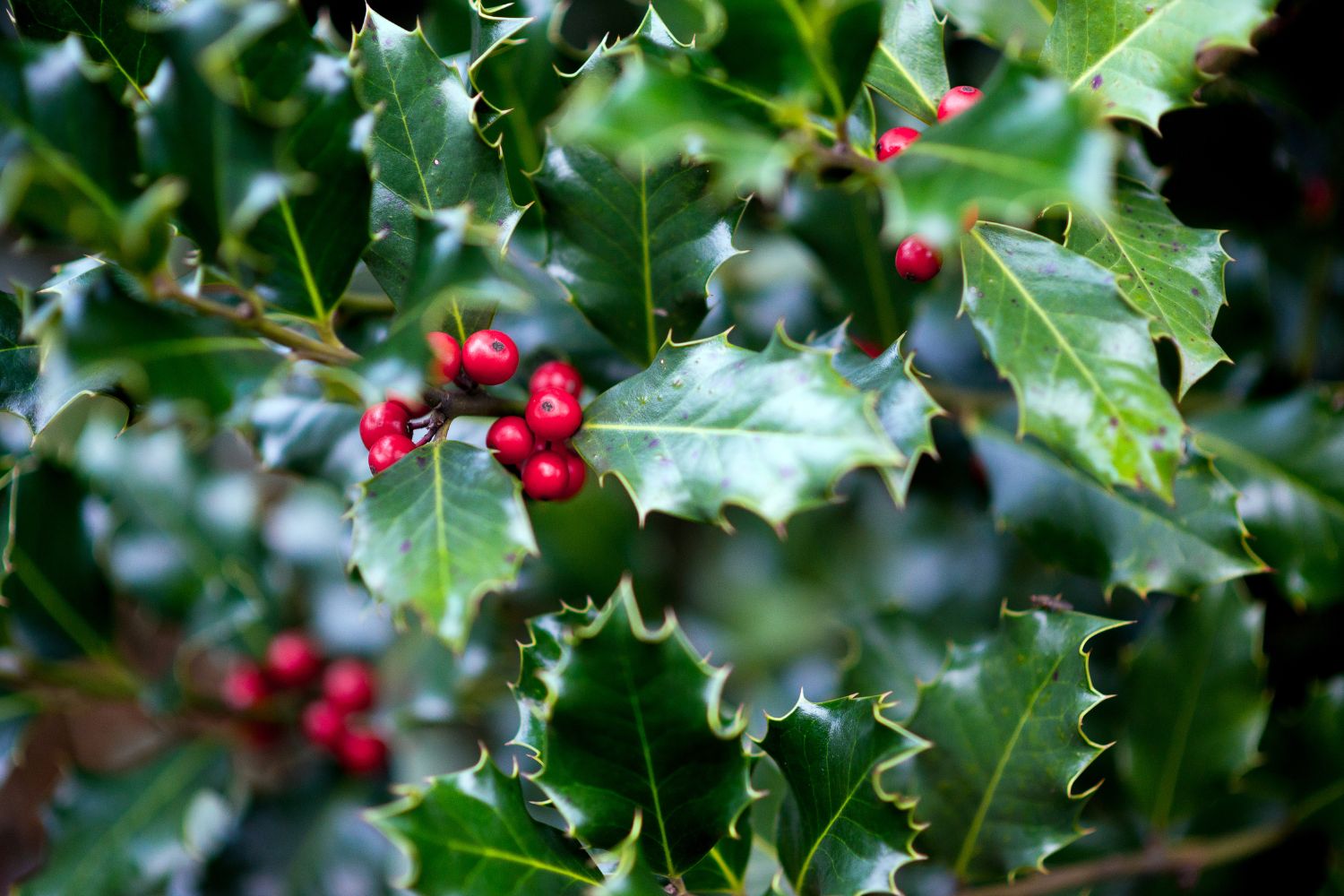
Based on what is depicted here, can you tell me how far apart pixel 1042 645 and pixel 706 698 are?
38cm

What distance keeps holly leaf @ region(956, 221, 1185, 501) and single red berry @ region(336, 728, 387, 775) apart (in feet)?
4.01

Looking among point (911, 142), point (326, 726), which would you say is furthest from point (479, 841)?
point (326, 726)

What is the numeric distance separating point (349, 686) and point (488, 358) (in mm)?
992

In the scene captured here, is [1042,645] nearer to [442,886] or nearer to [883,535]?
[442,886]

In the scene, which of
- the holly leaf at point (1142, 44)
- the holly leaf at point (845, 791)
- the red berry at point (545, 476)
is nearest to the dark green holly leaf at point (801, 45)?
the holly leaf at point (1142, 44)

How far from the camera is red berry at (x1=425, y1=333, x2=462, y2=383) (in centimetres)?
82

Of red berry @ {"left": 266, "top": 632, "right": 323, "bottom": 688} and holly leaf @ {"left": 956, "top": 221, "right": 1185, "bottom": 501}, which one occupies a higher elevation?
holly leaf @ {"left": 956, "top": 221, "right": 1185, "bottom": 501}

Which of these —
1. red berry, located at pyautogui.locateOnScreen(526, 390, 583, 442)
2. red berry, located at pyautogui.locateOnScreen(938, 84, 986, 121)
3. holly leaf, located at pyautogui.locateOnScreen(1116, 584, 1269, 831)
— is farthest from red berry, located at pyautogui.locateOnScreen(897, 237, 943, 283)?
holly leaf, located at pyautogui.locateOnScreen(1116, 584, 1269, 831)

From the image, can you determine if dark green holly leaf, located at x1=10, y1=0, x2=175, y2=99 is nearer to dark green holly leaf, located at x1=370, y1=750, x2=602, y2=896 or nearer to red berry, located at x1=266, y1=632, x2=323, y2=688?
dark green holly leaf, located at x1=370, y1=750, x2=602, y2=896

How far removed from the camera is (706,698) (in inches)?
29.0

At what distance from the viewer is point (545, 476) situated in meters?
0.86

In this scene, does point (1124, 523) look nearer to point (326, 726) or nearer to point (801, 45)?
point (801, 45)

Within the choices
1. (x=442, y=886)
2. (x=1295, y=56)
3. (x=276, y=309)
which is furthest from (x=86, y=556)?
(x=1295, y=56)

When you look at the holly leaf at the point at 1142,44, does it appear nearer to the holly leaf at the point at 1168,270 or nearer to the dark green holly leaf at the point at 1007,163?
the holly leaf at the point at 1168,270
